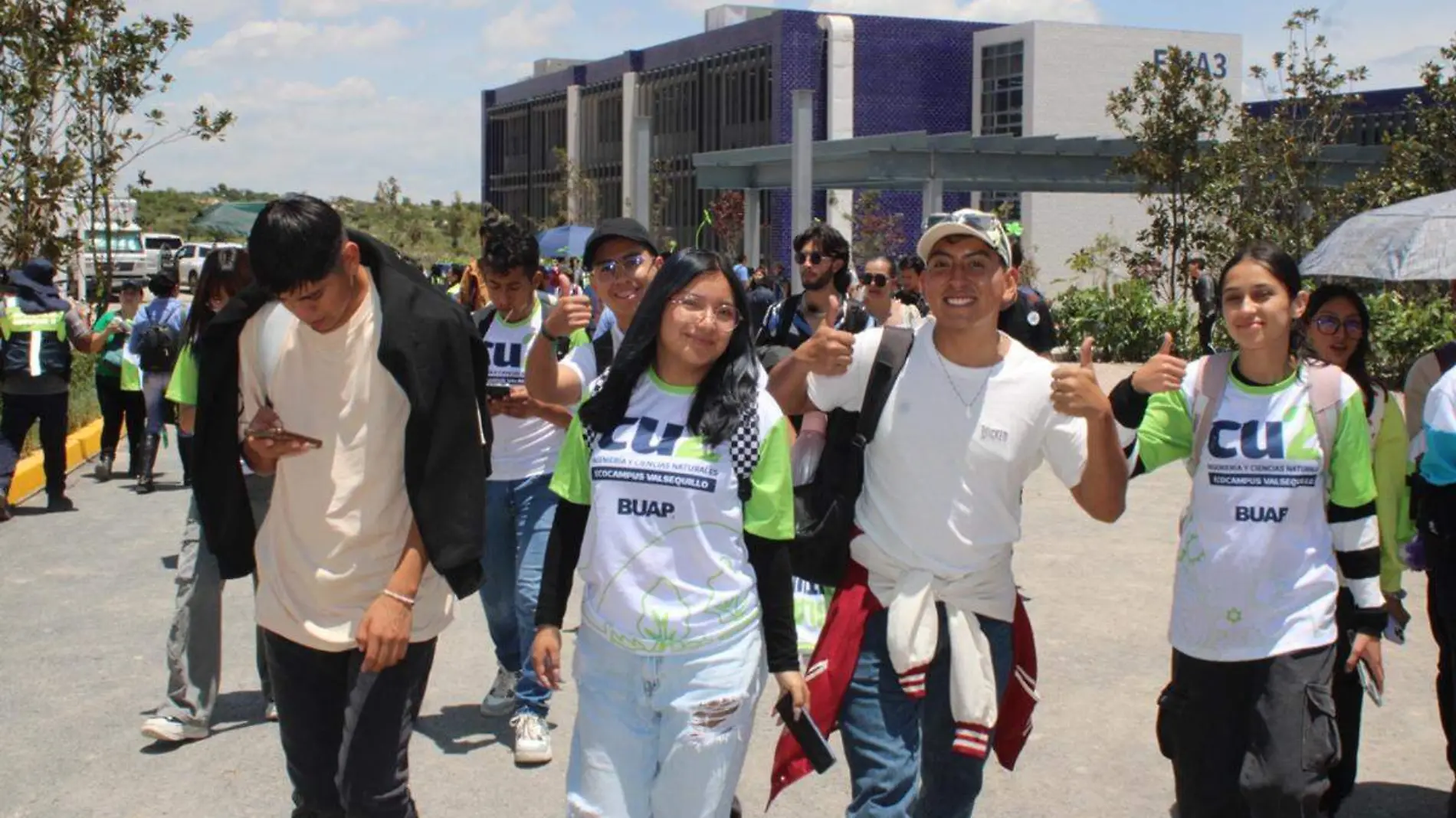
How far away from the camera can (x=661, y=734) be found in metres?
3.65

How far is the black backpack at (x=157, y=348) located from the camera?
13.1 meters

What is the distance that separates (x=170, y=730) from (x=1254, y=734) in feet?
Result: 14.0

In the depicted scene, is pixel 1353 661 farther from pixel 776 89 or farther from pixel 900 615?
pixel 776 89

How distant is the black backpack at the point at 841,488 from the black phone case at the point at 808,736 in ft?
1.43

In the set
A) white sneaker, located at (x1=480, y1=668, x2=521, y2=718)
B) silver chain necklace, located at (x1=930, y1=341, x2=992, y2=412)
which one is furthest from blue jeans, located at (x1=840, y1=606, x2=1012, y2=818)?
white sneaker, located at (x1=480, y1=668, x2=521, y2=718)

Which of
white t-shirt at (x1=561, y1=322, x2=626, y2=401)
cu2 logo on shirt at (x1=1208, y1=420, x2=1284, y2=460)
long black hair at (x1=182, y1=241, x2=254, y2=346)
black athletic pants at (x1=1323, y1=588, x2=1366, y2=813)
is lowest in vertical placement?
black athletic pants at (x1=1323, y1=588, x2=1366, y2=813)

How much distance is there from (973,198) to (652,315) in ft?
155

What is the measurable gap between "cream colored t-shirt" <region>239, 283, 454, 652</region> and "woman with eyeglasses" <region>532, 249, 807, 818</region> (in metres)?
0.42

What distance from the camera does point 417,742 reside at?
637 centimetres

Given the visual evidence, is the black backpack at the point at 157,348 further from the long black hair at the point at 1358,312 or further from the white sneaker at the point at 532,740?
the long black hair at the point at 1358,312

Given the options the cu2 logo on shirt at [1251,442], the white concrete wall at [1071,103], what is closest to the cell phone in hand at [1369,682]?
the cu2 logo on shirt at [1251,442]

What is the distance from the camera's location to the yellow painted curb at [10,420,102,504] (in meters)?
13.0

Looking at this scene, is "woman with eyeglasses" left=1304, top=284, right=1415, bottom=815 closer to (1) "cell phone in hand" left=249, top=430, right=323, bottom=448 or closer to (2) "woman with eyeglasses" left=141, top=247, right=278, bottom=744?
(1) "cell phone in hand" left=249, top=430, right=323, bottom=448

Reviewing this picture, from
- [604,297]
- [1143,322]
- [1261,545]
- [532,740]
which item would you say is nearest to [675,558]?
[1261,545]
